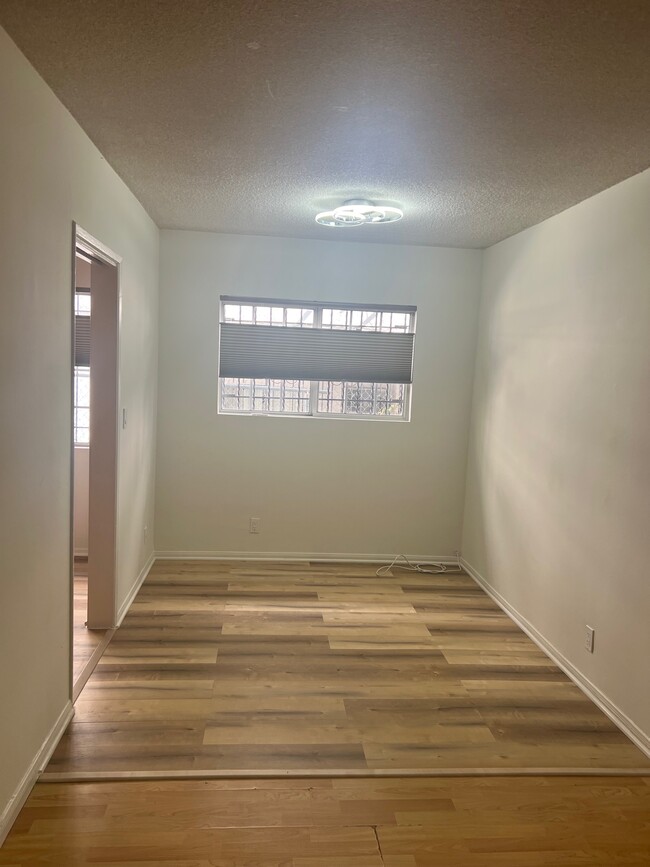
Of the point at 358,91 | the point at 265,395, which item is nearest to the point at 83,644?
the point at 265,395

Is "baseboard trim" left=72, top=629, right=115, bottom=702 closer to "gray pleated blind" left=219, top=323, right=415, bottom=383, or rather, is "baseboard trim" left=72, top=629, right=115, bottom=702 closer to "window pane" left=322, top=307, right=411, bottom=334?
"gray pleated blind" left=219, top=323, right=415, bottom=383

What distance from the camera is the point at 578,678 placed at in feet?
9.77

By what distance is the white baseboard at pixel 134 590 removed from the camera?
3.42 metres

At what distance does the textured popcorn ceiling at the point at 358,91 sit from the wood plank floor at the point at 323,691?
2.48 metres

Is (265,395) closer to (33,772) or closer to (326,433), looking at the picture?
(326,433)

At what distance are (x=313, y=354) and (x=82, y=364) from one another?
1773mm

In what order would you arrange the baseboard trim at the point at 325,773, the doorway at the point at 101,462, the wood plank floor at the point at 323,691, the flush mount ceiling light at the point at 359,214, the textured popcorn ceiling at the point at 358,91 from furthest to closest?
the flush mount ceiling light at the point at 359,214, the doorway at the point at 101,462, the wood plank floor at the point at 323,691, the baseboard trim at the point at 325,773, the textured popcorn ceiling at the point at 358,91

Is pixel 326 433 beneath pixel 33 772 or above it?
above

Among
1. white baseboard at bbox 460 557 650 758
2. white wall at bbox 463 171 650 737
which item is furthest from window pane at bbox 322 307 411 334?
white baseboard at bbox 460 557 650 758

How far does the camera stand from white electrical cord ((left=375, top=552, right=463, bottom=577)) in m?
4.55

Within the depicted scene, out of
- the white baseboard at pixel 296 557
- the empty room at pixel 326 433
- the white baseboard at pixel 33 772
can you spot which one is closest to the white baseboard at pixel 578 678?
the empty room at pixel 326 433

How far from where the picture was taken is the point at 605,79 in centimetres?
177

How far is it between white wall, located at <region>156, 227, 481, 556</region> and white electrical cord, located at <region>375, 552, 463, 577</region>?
0.09 m

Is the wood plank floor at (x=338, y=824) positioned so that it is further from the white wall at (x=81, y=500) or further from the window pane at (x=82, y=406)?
the window pane at (x=82, y=406)
